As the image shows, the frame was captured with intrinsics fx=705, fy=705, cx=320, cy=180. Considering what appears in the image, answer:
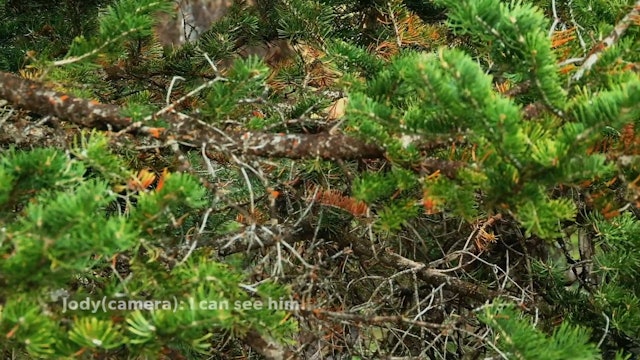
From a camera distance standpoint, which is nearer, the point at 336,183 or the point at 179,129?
the point at 179,129

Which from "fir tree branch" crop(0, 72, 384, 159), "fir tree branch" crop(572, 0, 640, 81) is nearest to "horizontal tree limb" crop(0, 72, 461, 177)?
"fir tree branch" crop(0, 72, 384, 159)

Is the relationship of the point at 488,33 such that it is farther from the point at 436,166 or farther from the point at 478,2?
the point at 436,166

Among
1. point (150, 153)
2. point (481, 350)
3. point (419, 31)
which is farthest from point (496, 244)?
point (150, 153)

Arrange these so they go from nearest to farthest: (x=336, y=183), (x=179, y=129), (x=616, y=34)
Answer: (x=616, y=34)
(x=179, y=129)
(x=336, y=183)

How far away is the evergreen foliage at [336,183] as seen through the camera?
142 centimetres

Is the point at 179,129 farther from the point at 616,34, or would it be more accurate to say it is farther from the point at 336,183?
the point at 616,34

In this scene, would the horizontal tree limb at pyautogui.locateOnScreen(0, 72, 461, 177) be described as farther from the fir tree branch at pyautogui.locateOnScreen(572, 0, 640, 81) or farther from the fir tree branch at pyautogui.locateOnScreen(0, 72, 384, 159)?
the fir tree branch at pyautogui.locateOnScreen(572, 0, 640, 81)

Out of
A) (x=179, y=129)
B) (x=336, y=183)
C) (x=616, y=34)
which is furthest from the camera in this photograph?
(x=336, y=183)

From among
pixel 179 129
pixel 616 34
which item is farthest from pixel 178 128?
pixel 616 34

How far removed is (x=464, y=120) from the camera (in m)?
1.50

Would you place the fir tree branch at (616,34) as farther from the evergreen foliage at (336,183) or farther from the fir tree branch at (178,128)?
the fir tree branch at (178,128)

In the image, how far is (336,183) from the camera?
9.37 feet

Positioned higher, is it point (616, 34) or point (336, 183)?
point (616, 34)

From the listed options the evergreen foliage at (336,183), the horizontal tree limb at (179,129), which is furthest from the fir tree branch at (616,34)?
the horizontal tree limb at (179,129)
